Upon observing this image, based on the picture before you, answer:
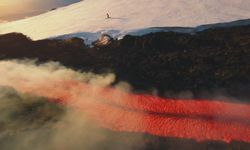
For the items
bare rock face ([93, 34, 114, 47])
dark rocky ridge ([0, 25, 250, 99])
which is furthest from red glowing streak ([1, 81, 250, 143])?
bare rock face ([93, 34, 114, 47])

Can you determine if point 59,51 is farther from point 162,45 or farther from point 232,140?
point 232,140

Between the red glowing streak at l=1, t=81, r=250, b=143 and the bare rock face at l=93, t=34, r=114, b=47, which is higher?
the bare rock face at l=93, t=34, r=114, b=47

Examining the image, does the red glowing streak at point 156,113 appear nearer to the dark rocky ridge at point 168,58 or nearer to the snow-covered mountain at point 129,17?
the dark rocky ridge at point 168,58

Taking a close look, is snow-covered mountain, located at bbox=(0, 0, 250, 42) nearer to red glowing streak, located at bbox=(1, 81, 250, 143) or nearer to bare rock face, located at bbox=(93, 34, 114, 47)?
bare rock face, located at bbox=(93, 34, 114, 47)

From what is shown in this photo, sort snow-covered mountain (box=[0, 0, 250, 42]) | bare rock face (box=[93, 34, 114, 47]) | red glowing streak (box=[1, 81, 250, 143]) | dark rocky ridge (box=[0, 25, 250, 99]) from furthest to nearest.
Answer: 1. snow-covered mountain (box=[0, 0, 250, 42])
2. bare rock face (box=[93, 34, 114, 47])
3. dark rocky ridge (box=[0, 25, 250, 99])
4. red glowing streak (box=[1, 81, 250, 143])

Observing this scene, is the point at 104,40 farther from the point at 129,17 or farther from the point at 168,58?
the point at 129,17

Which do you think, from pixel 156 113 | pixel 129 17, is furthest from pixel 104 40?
pixel 156 113
